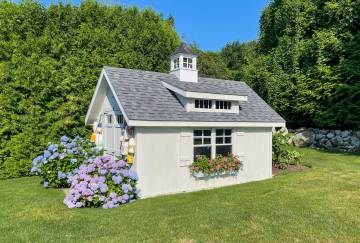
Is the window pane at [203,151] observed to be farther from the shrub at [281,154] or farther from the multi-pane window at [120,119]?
the shrub at [281,154]

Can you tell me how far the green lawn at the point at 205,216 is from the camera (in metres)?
5.94

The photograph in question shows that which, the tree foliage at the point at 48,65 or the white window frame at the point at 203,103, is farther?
the tree foliage at the point at 48,65

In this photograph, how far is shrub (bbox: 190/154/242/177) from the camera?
391 inches

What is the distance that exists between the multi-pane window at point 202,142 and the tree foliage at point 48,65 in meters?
5.78

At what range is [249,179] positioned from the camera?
37.4 feet

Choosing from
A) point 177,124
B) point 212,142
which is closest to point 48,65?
point 177,124

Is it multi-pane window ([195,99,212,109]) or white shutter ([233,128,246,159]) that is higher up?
multi-pane window ([195,99,212,109])

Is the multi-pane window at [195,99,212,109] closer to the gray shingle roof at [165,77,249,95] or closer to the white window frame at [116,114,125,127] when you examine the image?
the gray shingle roof at [165,77,249,95]


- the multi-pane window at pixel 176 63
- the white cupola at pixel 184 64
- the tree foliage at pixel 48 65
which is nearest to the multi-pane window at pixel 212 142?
the white cupola at pixel 184 64

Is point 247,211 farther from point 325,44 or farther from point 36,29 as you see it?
point 325,44

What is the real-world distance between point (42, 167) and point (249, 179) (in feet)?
24.8

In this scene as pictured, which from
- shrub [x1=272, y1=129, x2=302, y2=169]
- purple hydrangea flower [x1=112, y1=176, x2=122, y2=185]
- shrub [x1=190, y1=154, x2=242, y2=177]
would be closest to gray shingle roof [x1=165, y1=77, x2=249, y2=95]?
shrub [x1=190, y1=154, x2=242, y2=177]

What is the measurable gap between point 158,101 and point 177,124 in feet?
3.82

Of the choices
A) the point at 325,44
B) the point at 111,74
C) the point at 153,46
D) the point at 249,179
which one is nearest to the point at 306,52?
the point at 325,44
